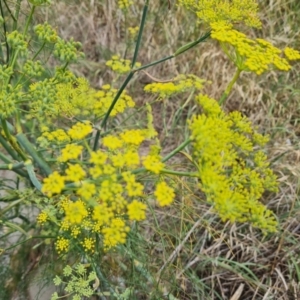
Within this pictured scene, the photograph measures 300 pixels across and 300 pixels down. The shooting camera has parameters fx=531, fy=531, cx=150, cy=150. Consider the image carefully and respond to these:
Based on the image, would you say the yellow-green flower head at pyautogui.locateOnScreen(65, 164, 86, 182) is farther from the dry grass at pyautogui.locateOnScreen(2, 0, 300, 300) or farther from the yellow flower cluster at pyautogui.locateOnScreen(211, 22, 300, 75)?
the dry grass at pyautogui.locateOnScreen(2, 0, 300, 300)

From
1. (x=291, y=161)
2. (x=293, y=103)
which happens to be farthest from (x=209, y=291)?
(x=293, y=103)

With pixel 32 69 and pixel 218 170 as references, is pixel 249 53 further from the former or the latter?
pixel 32 69

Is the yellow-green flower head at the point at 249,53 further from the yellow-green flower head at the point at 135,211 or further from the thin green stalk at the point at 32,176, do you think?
the thin green stalk at the point at 32,176

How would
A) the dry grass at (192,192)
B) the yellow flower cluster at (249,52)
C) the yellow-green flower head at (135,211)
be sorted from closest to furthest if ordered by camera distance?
the yellow-green flower head at (135,211), the yellow flower cluster at (249,52), the dry grass at (192,192)

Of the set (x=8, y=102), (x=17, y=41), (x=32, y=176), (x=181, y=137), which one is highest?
(x=17, y=41)

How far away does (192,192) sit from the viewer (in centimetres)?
188

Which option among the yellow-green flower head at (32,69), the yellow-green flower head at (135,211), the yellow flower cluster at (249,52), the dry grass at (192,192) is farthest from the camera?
the dry grass at (192,192)

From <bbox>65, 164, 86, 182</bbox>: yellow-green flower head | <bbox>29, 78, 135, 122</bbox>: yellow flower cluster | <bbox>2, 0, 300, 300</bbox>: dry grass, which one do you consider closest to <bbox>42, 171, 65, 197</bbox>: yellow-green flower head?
<bbox>65, 164, 86, 182</bbox>: yellow-green flower head

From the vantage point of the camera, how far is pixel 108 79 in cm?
321

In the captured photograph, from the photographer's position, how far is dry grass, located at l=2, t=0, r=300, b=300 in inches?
77.7

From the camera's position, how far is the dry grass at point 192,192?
1.97 meters

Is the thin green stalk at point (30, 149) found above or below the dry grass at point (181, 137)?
above

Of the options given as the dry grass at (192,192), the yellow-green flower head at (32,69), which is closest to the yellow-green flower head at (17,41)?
the yellow-green flower head at (32,69)

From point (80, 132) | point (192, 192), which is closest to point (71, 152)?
point (80, 132)
